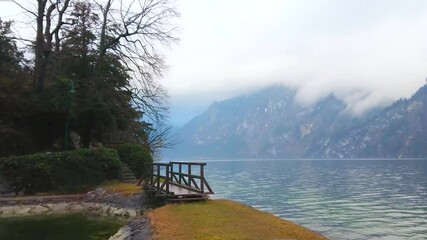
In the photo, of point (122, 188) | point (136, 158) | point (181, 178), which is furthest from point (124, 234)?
point (136, 158)

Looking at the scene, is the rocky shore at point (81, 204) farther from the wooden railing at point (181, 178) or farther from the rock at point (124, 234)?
the rock at point (124, 234)

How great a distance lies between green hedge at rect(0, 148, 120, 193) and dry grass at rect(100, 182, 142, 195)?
1182 millimetres

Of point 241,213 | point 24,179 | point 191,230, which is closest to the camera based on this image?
point 191,230

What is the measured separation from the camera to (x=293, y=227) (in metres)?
15.9

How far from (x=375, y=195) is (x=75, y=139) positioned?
3203 centimetres

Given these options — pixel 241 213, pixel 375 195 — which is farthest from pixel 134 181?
pixel 375 195

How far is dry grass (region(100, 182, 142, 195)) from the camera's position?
94.7ft

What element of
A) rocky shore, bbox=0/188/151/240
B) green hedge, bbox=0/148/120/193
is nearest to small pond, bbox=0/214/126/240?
rocky shore, bbox=0/188/151/240

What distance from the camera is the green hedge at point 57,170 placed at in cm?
3247

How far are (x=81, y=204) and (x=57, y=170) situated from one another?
4.40 meters

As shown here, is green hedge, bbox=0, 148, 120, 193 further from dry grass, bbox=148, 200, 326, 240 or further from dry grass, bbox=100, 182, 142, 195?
dry grass, bbox=148, 200, 326, 240

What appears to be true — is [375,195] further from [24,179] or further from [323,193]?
[24,179]

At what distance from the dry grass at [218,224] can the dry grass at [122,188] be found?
8765 mm

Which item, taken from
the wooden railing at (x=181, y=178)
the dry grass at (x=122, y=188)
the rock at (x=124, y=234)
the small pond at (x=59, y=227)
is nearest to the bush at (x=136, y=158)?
the dry grass at (x=122, y=188)
